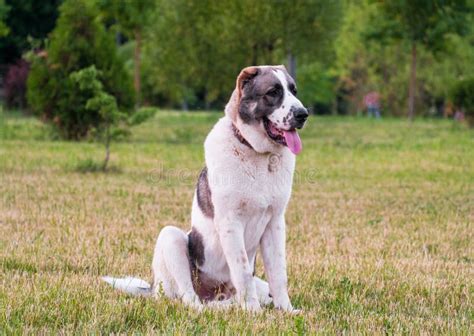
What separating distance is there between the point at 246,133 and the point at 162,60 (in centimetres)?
2846

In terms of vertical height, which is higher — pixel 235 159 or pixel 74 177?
pixel 235 159

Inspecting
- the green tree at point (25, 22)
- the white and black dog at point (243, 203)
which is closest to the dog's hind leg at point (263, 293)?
the white and black dog at point (243, 203)

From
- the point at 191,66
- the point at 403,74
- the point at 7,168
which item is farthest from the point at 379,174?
the point at 403,74

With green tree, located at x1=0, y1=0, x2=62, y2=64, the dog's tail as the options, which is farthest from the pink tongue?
green tree, located at x1=0, y1=0, x2=62, y2=64

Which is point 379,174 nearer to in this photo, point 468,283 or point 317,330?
point 468,283

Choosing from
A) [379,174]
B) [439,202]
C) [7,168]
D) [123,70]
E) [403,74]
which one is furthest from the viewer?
[403,74]

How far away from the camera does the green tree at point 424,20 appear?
31.8 m

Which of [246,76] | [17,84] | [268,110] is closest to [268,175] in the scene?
[268,110]

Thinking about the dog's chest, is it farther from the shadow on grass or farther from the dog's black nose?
the shadow on grass

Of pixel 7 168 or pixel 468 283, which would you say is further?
pixel 7 168

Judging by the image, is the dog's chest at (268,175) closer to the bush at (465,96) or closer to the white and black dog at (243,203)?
the white and black dog at (243,203)

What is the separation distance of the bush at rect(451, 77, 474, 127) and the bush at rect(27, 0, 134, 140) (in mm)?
13025

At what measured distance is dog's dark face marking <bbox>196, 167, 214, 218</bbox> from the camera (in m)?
5.79

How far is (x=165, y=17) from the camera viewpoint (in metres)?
32.8
